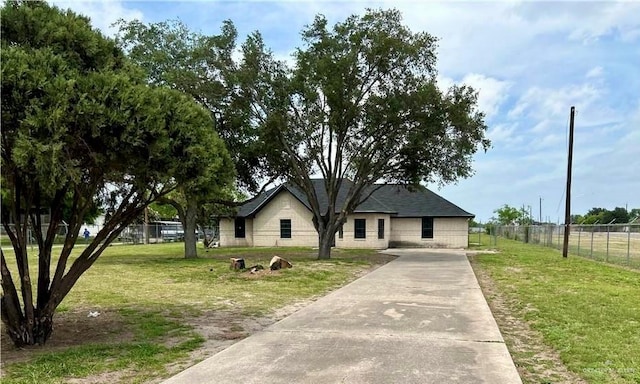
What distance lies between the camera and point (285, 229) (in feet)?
110

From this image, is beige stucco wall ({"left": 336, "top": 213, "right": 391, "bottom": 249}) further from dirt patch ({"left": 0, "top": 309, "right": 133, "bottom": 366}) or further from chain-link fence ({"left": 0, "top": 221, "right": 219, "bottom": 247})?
dirt patch ({"left": 0, "top": 309, "right": 133, "bottom": 366})

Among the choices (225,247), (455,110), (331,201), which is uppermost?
(455,110)

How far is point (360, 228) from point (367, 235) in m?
0.62

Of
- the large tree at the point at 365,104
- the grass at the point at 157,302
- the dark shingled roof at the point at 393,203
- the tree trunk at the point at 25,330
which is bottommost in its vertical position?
the grass at the point at 157,302

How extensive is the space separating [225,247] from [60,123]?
2961 centimetres

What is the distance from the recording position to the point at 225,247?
34.4 metres

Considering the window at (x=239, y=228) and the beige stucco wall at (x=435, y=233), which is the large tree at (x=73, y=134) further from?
the window at (x=239, y=228)

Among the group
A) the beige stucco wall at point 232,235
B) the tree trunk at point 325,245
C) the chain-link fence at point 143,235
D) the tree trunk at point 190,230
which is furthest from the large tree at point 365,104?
the chain-link fence at point 143,235

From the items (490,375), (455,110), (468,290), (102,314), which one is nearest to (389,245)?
(455,110)

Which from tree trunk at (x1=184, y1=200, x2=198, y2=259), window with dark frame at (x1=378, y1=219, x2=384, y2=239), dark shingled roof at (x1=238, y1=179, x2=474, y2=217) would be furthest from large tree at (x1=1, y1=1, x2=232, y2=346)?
window with dark frame at (x1=378, y1=219, x2=384, y2=239)

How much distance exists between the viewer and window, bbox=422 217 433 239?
108 ft

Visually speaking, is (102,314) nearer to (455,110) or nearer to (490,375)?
(490,375)

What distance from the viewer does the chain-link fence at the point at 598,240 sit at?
66.0ft

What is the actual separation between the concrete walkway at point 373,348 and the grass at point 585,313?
780 millimetres
